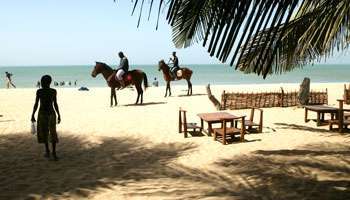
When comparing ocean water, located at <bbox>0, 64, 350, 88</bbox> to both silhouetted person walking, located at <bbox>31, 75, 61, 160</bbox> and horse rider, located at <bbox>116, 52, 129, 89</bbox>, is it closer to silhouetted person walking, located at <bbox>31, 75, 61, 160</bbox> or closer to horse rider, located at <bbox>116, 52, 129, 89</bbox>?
horse rider, located at <bbox>116, 52, 129, 89</bbox>

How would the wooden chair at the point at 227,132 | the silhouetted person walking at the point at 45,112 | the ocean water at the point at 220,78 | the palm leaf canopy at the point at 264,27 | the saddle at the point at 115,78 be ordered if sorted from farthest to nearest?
the ocean water at the point at 220,78 < the saddle at the point at 115,78 < the wooden chair at the point at 227,132 < the silhouetted person walking at the point at 45,112 < the palm leaf canopy at the point at 264,27

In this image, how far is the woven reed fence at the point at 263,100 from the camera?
16344mm

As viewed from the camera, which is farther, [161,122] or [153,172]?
[161,122]

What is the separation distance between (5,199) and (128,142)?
4.66 metres

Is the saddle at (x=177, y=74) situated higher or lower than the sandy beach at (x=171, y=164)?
higher

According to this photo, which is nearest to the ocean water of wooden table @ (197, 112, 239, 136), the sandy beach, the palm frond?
wooden table @ (197, 112, 239, 136)

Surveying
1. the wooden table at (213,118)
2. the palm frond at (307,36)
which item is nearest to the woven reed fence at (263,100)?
the wooden table at (213,118)

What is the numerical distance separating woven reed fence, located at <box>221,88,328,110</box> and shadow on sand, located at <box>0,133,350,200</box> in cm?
656

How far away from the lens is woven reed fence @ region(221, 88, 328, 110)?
53.6 ft

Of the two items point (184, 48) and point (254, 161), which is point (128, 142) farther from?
point (184, 48)

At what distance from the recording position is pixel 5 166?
845 cm

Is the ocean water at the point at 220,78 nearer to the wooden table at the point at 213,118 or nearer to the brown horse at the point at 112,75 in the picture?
the brown horse at the point at 112,75

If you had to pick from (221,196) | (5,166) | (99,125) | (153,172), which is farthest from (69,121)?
(221,196)

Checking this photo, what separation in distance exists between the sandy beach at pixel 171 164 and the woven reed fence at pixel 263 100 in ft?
10.4
